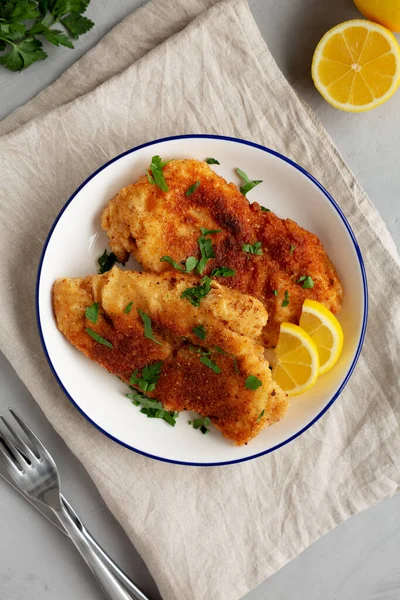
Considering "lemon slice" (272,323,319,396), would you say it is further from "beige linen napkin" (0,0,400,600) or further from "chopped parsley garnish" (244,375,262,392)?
"beige linen napkin" (0,0,400,600)

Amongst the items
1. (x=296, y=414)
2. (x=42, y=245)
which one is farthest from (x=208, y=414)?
(x=42, y=245)

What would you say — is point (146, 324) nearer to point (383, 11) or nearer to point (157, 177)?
point (157, 177)

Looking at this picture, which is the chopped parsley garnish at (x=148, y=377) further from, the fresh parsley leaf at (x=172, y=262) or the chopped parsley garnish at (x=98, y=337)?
the fresh parsley leaf at (x=172, y=262)

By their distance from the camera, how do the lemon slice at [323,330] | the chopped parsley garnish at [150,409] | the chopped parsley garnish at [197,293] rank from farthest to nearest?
1. the chopped parsley garnish at [150,409]
2. the lemon slice at [323,330]
3. the chopped parsley garnish at [197,293]

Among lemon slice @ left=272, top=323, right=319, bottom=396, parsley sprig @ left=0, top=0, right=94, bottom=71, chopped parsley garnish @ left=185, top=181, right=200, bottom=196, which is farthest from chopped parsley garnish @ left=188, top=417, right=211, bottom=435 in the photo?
parsley sprig @ left=0, top=0, right=94, bottom=71

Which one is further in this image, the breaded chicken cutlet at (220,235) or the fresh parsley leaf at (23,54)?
the fresh parsley leaf at (23,54)

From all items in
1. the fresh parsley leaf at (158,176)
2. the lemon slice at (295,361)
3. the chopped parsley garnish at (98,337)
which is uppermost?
the fresh parsley leaf at (158,176)

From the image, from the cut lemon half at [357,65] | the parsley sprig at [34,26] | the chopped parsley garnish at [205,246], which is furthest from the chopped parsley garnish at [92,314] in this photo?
the cut lemon half at [357,65]
